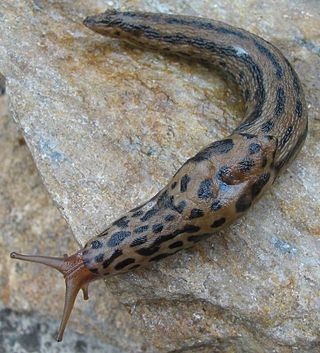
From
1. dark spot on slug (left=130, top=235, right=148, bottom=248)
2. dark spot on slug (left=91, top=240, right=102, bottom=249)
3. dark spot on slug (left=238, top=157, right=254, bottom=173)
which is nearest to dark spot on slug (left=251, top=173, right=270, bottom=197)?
dark spot on slug (left=238, top=157, right=254, bottom=173)

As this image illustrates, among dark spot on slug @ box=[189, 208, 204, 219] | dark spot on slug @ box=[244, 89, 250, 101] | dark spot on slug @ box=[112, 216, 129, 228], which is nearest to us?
dark spot on slug @ box=[189, 208, 204, 219]

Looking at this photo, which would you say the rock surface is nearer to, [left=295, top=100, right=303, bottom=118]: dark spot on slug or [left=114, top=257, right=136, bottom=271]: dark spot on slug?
[left=114, top=257, right=136, bottom=271]: dark spot on slug

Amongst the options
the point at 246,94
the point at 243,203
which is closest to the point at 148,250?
the point at 243,203

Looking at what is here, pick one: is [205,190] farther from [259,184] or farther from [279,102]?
[279,102]

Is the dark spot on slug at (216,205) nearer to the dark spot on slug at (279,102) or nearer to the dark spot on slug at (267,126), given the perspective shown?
the dark spot on slug at (267,126)

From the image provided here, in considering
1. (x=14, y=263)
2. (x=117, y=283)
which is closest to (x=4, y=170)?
(x=14, y=263)

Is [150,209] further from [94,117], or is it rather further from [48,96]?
[48,96]
